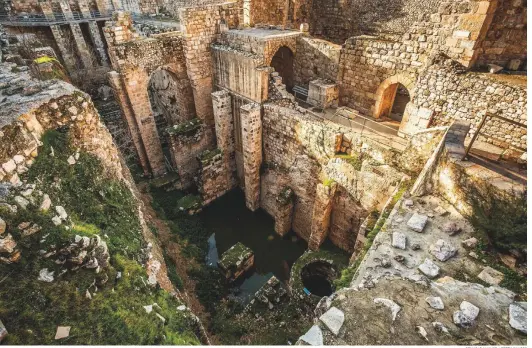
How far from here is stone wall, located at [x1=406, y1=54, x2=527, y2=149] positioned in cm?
556

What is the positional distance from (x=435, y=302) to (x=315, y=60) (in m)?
7.96

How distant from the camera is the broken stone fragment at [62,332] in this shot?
2.61 m

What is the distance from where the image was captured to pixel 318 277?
8.34m

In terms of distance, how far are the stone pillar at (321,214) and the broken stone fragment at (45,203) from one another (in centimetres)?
589

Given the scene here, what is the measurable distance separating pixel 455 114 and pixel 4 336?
7.96m

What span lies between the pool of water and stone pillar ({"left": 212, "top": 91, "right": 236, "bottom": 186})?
1264 millimetres

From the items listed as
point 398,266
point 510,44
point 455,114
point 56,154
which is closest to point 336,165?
point 455,114

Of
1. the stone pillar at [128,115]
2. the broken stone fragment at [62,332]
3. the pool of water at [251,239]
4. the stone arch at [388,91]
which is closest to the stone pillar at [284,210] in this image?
A: the pool of water at [251,239]

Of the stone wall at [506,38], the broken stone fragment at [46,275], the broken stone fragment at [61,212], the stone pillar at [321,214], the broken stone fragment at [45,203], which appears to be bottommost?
the stone pillar at [321,214]

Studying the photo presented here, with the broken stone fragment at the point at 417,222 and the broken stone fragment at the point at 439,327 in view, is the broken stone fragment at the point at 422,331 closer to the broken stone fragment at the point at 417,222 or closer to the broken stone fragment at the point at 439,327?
the broken stone fragment at the point at 439,327

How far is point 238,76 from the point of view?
9.03 metres

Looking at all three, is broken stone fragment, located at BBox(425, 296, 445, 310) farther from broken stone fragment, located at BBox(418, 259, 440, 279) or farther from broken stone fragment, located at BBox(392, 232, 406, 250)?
broken stone fragment, located at BBox(392, 232, 406, 250)

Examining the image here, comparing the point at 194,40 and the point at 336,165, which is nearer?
the point at 336,165

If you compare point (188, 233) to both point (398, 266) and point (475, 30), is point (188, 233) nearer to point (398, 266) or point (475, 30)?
point (398, 266)
